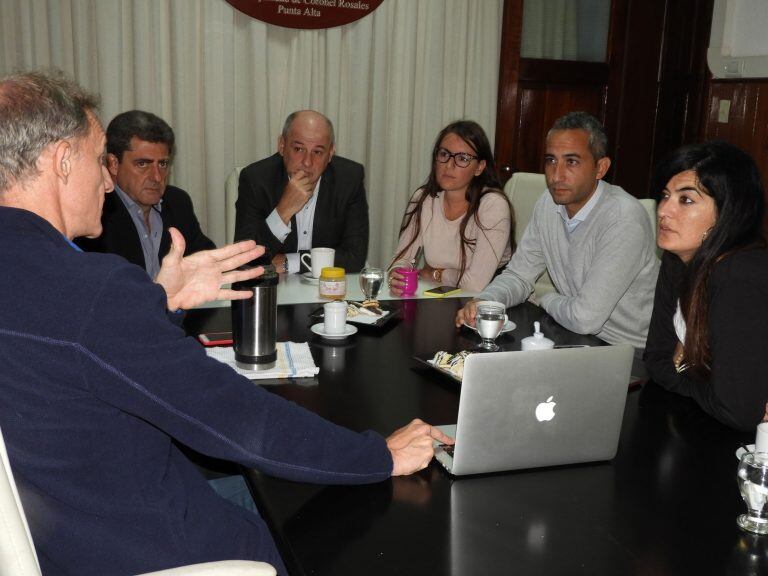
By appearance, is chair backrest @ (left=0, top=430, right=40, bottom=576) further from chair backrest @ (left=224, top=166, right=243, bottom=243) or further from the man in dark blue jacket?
chair backrest @ (left=224, top=166, right=243, bottom=243)

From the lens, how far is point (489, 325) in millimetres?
1923

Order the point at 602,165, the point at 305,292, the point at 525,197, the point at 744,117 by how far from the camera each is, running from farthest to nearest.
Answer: the point at 744,117
the point at 525,197
the point at 602,165
the point at 305,292

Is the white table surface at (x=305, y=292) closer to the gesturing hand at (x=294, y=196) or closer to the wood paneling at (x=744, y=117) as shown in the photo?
the gesturing hand at (x=294, y=196)

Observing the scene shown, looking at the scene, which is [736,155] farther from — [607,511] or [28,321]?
[28,321]

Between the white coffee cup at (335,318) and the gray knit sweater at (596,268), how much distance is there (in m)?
0.53

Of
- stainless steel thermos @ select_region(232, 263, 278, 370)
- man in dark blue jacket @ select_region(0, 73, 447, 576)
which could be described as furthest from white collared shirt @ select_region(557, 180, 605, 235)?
man in dark blue jacket @ select_region(0, 73, 447, 576)

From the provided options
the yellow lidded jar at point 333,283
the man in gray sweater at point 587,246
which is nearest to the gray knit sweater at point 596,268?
the man in gray sweater at point 587,246

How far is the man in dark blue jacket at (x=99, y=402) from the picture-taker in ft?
3.11

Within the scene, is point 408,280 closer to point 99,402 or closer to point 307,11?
point 99,402

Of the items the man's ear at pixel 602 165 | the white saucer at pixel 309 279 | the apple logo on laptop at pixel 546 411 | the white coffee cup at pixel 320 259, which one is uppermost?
the man's ear at pixel 602 165

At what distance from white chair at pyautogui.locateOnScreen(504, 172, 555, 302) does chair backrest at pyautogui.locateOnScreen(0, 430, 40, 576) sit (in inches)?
98.9

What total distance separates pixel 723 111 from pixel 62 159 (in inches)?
170

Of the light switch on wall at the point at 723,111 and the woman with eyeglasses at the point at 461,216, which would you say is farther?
the light switch on wall at the point at 723,111

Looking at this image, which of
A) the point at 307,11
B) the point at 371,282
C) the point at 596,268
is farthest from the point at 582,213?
the point at 307,11
